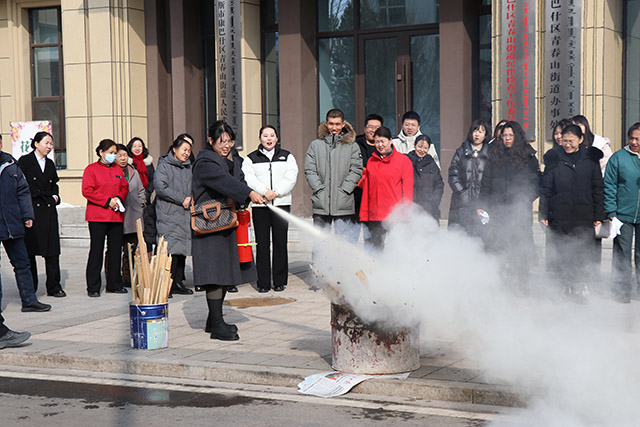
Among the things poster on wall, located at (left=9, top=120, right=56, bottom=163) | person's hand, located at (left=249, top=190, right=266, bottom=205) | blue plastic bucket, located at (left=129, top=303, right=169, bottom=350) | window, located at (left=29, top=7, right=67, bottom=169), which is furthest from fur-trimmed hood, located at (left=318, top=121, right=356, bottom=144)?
window, located at (left=29, top=7, right=67, bottom=169)

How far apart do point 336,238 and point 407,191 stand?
3.36 m

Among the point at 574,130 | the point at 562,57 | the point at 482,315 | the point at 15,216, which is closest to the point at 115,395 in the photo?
the point at 482,315

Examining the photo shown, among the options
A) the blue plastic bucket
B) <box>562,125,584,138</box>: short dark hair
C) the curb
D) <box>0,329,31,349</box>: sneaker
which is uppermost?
<box>562,125,584,138</box>: short dark hair

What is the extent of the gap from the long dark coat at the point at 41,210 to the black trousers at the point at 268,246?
249cm

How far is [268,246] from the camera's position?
36.0 ft

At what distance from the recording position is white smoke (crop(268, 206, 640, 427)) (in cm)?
580

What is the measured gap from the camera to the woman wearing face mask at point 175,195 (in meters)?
10.6

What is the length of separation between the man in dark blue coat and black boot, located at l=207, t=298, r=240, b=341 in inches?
99.4

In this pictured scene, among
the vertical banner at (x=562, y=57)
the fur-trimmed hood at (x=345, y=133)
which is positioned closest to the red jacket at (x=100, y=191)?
the fur-trimmed hood at (x=345, y=133)

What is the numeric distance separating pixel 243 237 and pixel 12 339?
2.23 m

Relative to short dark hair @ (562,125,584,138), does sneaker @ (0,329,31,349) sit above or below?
below

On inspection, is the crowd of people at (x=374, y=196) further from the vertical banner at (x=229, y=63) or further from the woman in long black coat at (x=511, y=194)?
the vertical banner at (x=229, y=63)

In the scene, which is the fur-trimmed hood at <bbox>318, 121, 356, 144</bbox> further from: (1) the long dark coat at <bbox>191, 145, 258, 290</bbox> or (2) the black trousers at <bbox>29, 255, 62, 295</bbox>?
(2) the black trousers at <bbox>29, 255, 62, 295</bbox>

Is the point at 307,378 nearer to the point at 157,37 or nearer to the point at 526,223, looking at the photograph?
the point at 526,223
